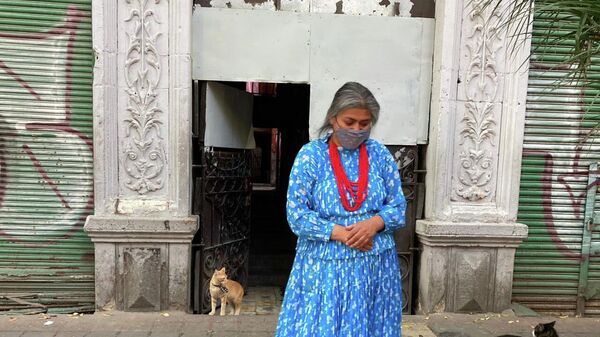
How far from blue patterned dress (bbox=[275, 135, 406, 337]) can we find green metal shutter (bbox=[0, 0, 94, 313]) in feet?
9.22

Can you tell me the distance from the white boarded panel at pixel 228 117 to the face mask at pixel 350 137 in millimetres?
2360

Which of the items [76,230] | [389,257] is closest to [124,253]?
[76,230]

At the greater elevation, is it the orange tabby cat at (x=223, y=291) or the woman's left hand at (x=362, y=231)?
the woman's left hand at (x=362, y=231)

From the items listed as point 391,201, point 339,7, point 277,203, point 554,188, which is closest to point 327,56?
point 339,7

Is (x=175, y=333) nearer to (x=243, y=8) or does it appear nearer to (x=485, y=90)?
(x=243, y=8)

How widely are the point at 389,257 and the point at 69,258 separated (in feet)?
11.0

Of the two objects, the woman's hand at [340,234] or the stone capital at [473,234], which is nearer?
the woman's hand at [340,234]

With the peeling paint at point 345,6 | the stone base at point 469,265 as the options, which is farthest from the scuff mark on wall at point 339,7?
the stone base at point 469,265

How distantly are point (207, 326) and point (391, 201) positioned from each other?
7.99 ft

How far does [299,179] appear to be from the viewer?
7.07ft

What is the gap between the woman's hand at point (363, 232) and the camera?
81.4 inches

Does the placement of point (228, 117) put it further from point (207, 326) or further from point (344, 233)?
point (344, 233)

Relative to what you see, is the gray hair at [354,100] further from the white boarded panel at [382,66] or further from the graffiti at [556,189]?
the graffiti at [556,189]

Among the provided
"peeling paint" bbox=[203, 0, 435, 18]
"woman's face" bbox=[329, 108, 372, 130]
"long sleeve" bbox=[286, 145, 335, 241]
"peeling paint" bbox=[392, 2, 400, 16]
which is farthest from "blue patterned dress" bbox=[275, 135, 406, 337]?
"peeling paint" bbox=[392, 2, 400, 16]
